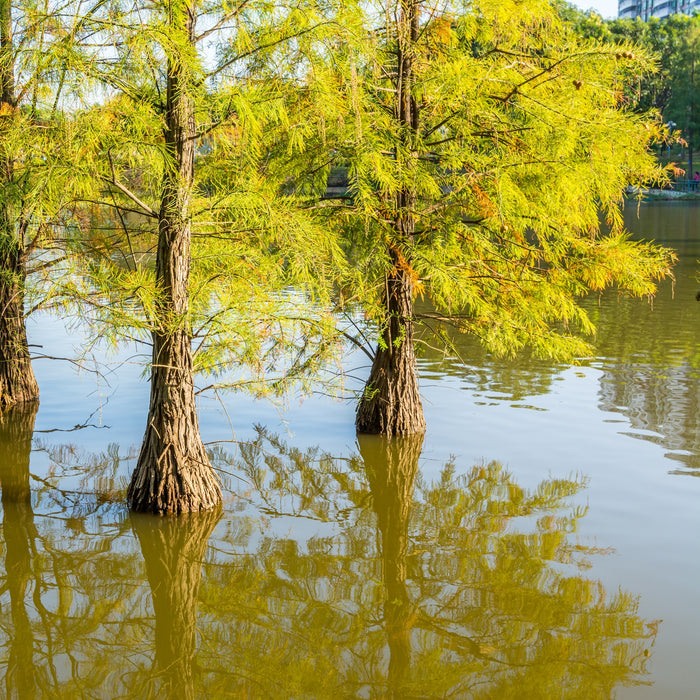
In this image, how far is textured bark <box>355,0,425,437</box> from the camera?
34.8 feet

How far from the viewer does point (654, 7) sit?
158750 millimetres

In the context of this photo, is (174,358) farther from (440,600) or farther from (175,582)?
(440,600)

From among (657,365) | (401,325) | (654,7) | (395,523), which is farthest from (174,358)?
(654,7)

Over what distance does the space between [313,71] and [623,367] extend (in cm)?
1029

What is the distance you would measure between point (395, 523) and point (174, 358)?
9.30 feet

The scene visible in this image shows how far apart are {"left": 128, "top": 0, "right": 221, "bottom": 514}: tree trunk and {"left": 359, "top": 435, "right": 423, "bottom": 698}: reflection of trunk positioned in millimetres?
2026

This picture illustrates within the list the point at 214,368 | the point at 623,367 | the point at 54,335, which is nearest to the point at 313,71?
the point at 214,368

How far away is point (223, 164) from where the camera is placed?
1027cm

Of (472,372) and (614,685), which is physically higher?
(472,372)

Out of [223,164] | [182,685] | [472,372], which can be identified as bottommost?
[182,685]

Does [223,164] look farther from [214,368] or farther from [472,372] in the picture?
[472,372]

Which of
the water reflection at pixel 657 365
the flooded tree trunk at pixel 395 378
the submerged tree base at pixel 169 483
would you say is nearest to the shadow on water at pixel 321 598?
the submerged tree base at pixel 169 483

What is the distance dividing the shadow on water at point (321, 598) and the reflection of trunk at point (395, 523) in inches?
0.9

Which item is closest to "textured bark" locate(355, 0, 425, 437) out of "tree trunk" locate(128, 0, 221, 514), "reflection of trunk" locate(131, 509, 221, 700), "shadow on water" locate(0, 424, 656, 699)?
"shadow on water" locate(0, 424, 656, 699)
